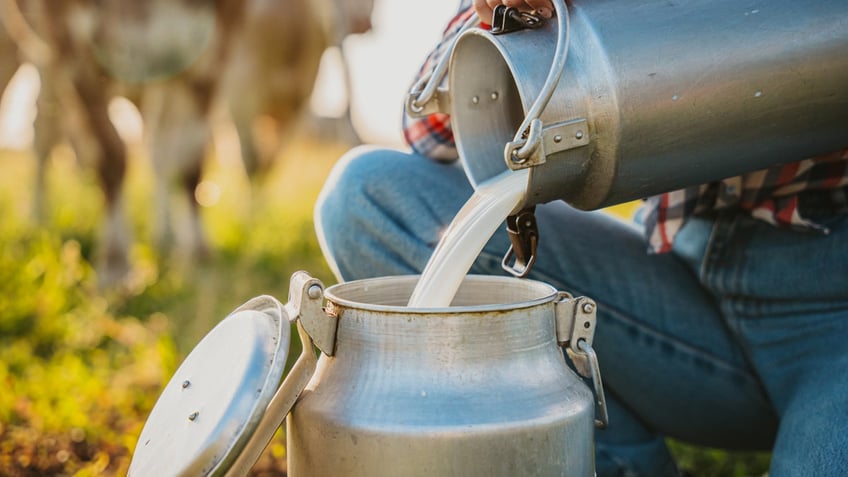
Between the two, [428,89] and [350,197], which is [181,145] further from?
[428,89]

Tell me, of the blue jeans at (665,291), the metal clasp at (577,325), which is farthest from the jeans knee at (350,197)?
the metal clasp at (577,325)

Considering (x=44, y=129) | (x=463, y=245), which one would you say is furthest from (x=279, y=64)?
(x=463, y=245)

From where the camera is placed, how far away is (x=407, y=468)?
0.93 m

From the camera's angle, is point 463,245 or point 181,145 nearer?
point 463,245

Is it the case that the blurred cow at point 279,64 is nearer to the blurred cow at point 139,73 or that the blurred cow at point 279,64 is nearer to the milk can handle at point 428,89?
the blurred cow at point 139,73

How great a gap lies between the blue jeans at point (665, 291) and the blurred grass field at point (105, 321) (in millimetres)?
408

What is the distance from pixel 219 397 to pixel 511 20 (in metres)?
0.51

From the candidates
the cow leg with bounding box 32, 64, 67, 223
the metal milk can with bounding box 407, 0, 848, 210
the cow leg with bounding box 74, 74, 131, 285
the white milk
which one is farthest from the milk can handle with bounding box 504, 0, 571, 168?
the cow leg with bounding box 32, 64, 67, 223

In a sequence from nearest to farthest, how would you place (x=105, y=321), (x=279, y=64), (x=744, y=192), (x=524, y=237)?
(x=524, y=237)
(x=744, y=192)
(x=105, y=321)
(x=279, y=64)

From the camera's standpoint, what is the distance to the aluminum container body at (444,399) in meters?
0.93

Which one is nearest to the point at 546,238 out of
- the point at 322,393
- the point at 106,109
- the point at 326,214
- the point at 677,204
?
the point at 677,204

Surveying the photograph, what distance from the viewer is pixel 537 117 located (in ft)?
3.21

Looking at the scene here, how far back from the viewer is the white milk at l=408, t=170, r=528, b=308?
1088 millimetres

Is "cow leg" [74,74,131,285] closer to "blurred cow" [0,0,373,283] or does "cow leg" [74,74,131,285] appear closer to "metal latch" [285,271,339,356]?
"blurred cow" [0,0,373,283]
